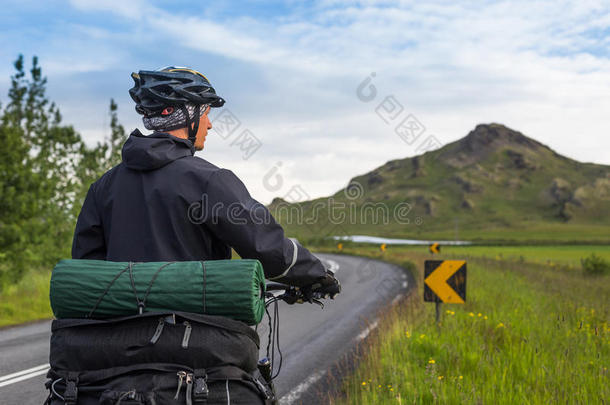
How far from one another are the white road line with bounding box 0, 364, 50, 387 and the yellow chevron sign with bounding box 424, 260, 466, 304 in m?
5.25

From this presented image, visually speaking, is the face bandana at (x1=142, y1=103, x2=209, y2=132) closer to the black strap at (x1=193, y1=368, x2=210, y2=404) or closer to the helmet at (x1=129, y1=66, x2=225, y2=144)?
the helmet at (x1=129, y1=66, x2=225, y2=144)

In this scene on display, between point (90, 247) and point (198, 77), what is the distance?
943 millimetres

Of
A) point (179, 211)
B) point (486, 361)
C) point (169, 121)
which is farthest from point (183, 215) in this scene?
point (486, 361)

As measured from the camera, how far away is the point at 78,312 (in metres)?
2.08

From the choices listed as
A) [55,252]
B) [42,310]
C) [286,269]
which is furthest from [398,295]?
[286,269]

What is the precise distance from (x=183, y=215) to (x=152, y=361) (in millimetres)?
588

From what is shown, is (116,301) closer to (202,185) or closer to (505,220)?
(202,185)

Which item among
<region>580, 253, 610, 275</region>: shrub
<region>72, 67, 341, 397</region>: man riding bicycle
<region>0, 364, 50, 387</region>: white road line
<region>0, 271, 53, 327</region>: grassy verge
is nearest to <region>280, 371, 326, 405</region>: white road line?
<region>0, 364, 50, 387</region>: white road line

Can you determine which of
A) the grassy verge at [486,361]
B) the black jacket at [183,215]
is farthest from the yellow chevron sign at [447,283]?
the black jacket at [183,215]

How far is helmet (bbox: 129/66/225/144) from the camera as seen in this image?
239 centimetres

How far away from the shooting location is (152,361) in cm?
196

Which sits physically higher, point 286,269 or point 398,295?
point 286,269

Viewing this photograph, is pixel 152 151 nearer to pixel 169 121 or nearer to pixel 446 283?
pixel 169 121

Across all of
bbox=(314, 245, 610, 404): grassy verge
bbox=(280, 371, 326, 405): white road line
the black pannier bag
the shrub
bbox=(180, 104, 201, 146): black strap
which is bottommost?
the shrub
